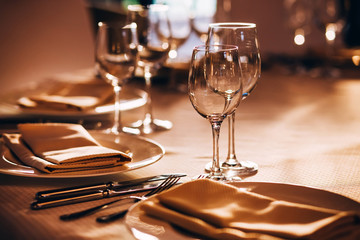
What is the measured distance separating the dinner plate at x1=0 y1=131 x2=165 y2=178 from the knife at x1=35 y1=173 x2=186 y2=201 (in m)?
0.03

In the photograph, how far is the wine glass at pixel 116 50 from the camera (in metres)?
1.22

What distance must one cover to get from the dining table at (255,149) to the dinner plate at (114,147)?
2 centimetres

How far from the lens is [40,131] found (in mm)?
1057

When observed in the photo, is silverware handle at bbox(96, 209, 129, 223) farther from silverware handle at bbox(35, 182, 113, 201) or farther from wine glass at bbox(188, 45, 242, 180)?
wine glass at bbox(188, 45, 242, 180)

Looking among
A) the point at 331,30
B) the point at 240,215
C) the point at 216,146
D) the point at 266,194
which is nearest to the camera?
the point at 240,215

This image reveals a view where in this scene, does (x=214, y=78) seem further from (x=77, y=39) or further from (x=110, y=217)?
(x=77, y=39)

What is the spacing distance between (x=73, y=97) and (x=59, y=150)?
22.1 inches

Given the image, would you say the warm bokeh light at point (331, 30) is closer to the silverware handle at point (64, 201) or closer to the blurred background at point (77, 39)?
the blurred background at point (77, 39)

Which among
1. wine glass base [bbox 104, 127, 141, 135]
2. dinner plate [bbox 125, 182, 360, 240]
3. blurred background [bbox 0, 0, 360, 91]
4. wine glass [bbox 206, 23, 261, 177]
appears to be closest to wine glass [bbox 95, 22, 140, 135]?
wine glass base [bbox 104, 127, 141, 135]

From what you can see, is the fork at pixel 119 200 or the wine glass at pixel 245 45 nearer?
the fork at pixel 119 200

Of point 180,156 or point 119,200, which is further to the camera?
point 180,156

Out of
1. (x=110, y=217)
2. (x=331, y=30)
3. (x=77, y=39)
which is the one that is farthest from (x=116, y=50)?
(x=77, y=39)

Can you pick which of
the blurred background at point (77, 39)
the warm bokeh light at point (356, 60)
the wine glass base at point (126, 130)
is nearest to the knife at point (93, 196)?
the wine glass base at point (126, 130)

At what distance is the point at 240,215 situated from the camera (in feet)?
2.16
